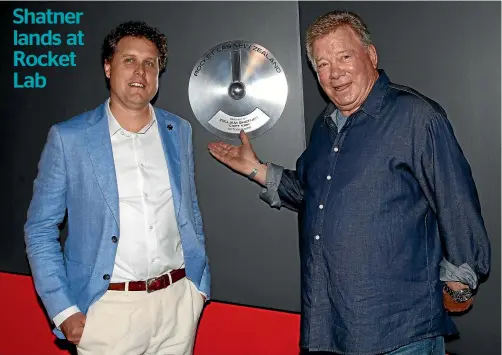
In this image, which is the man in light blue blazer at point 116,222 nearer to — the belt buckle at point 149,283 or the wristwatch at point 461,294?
the belt buckle at point 149,283

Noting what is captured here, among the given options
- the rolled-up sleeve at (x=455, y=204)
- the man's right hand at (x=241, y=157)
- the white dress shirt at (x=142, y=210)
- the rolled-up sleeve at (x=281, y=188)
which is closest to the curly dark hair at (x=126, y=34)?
the white dress shirt at (x=142, y=210)

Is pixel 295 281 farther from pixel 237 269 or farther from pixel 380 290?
pixel 380 290

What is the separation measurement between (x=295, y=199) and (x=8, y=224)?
1.52 meters

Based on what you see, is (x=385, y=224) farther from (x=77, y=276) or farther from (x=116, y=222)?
(x=77, y=276)

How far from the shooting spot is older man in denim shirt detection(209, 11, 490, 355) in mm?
1981

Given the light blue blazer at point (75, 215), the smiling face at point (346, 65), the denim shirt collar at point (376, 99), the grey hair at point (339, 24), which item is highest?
the grey hair at point (339, 24)

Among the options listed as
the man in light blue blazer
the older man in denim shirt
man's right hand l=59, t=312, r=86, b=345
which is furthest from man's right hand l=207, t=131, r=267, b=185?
man's right hand l=59, t=312, r=86, b=345

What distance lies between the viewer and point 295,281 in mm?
2906

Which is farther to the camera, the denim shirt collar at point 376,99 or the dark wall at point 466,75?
the dark wall at point 466,75

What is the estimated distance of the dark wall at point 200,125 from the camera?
2.84 meters

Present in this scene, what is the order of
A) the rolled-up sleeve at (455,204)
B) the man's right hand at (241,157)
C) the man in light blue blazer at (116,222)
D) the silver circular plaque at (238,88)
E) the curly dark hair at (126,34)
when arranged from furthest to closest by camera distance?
the silver circular plaque at (238,88), the man's right hand at (241,157), the curly dark hair at (126,34), the man in light blue blazer at (116,222), the rolled-up sleeve at (455,204)

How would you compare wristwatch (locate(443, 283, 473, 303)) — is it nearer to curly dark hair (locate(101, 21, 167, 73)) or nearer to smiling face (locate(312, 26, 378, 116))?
smiling face (locate(312, 26, 378, 116))

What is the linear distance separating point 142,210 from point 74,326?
0.48 meters

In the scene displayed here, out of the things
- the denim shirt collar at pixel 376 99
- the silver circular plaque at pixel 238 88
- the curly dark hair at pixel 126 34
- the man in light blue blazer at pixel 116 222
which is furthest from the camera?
the silver circular plaque at pixel 238 88
